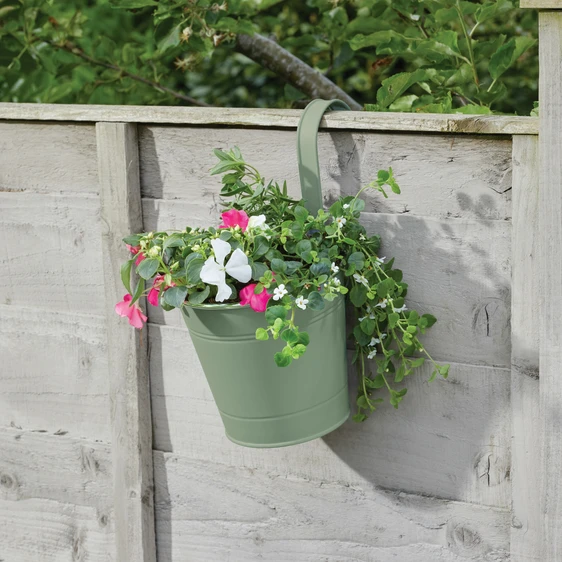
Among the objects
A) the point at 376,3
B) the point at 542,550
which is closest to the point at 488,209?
the point at 542,550

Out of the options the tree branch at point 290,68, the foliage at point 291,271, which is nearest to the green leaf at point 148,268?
the foliage at point 291,271

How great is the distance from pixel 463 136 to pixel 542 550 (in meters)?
0.70

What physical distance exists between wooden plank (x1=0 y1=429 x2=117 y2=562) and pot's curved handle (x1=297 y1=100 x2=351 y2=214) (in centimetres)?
77

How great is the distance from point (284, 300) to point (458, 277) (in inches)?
13.0

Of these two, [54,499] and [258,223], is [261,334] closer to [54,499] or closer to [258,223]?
[258,223]

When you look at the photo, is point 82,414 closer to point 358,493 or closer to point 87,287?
point 87,287

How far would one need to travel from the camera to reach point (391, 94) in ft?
5.85

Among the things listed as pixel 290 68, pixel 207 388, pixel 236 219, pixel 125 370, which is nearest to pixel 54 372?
pixel 125 370

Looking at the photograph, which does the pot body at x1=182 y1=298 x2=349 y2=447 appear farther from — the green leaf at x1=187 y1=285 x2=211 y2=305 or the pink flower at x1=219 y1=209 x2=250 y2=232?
the pink flower at x1=219 y1=209 x2=250 y2=232

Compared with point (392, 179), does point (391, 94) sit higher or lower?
higher

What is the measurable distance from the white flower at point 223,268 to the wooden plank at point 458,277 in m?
0.31

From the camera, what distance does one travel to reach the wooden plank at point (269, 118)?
1457 millimetres

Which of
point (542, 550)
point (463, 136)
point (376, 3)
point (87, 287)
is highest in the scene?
point (376, 3)

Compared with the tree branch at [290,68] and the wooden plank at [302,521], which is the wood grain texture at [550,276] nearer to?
the wooden plank at [302,521]
